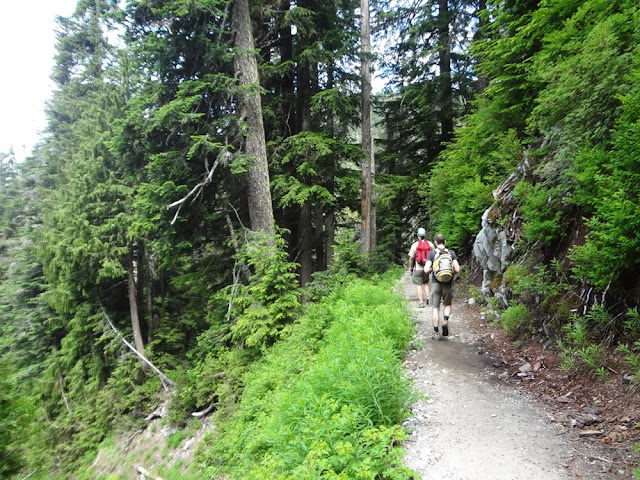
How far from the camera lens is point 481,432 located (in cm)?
330

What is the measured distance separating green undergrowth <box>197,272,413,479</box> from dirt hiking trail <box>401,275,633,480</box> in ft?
1.06

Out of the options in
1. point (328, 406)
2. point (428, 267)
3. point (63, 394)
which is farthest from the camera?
point (63, 394)

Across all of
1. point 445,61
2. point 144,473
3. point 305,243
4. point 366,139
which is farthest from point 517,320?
point 445,61

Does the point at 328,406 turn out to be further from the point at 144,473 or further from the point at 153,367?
the point at 153,367

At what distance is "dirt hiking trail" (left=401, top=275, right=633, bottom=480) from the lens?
2.74 meters

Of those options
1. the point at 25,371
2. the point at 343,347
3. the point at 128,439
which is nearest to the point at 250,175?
the point at 343,347

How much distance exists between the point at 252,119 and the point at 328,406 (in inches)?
338

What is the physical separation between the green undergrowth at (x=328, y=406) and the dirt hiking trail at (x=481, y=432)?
0.32 metres

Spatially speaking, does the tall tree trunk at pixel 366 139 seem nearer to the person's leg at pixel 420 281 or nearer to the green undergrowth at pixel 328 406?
the person's leg at pixel 420 281

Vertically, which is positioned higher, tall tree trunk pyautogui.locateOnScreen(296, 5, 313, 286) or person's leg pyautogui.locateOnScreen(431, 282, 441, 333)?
tall tree trunk pyautogui.locateOnScreen(296, 5, 313, 286)

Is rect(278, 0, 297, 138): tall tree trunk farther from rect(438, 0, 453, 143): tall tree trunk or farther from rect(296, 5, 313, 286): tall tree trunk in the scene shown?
rect(438, 0, 453, 143): tall tree trunk

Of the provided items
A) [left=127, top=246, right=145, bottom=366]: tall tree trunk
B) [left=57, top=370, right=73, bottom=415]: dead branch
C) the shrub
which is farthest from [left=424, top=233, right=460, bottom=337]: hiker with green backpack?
[left=57, top=370, right=73, bottom=415]: dead branch

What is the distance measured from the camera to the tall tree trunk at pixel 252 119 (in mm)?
9438

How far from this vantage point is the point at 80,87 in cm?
2003
